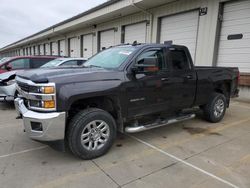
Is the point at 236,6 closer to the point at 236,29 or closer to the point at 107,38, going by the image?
the point at 236,29

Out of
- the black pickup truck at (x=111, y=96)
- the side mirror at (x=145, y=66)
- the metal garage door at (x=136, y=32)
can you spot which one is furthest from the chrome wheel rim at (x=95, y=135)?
the metal garage door at (x=136, y=32)

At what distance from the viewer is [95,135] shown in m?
3.36

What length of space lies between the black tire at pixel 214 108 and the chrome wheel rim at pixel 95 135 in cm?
292

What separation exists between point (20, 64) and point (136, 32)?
738 centimetres

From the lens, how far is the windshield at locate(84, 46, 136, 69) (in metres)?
3.92

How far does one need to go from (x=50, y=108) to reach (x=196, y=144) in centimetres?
272

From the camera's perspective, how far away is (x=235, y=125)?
5.26m

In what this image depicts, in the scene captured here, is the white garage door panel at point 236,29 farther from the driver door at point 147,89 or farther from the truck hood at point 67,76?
the truck hood at point 67,76

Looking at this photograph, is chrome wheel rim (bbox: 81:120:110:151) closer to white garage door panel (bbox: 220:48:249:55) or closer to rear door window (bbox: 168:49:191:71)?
rear door window (bbox: 168:49:191:71)

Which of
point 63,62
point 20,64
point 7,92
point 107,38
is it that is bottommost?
point 7,92

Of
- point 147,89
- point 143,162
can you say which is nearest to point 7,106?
point 147,89

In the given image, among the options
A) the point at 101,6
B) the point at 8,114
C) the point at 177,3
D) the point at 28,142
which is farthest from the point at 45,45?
the point at 28,142

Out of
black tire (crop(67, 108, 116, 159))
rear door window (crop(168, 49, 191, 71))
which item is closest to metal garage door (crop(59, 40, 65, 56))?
rear door window (crop(168, 49, 191, 71))

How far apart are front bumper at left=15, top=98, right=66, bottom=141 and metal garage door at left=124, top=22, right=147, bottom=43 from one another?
423 inches
